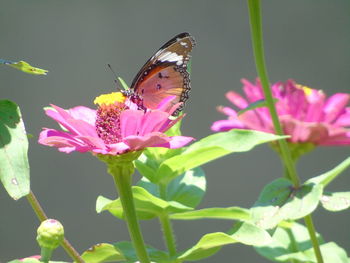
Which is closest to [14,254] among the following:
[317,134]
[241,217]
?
[317,134]

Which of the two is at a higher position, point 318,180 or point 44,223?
point 44,223

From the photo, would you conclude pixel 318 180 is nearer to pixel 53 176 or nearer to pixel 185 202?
pixel 185 202

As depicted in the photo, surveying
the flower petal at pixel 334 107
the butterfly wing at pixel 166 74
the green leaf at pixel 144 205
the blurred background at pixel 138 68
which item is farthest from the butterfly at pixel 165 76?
the blurred background at pixel 138 68

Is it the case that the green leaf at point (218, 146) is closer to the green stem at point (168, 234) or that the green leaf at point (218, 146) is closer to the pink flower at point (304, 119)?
the green stem at point (168, 234)

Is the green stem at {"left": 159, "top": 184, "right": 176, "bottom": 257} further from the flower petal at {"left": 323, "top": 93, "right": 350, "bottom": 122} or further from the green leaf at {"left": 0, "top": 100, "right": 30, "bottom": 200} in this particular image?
the flower petal at {"left": 323, "top": 93, "right": 350, "bottom": 122}

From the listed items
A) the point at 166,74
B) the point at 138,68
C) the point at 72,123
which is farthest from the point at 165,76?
the point at 138,68

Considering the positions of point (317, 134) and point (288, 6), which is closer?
point (317, 134)

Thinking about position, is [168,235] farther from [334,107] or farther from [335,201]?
[334,107]
